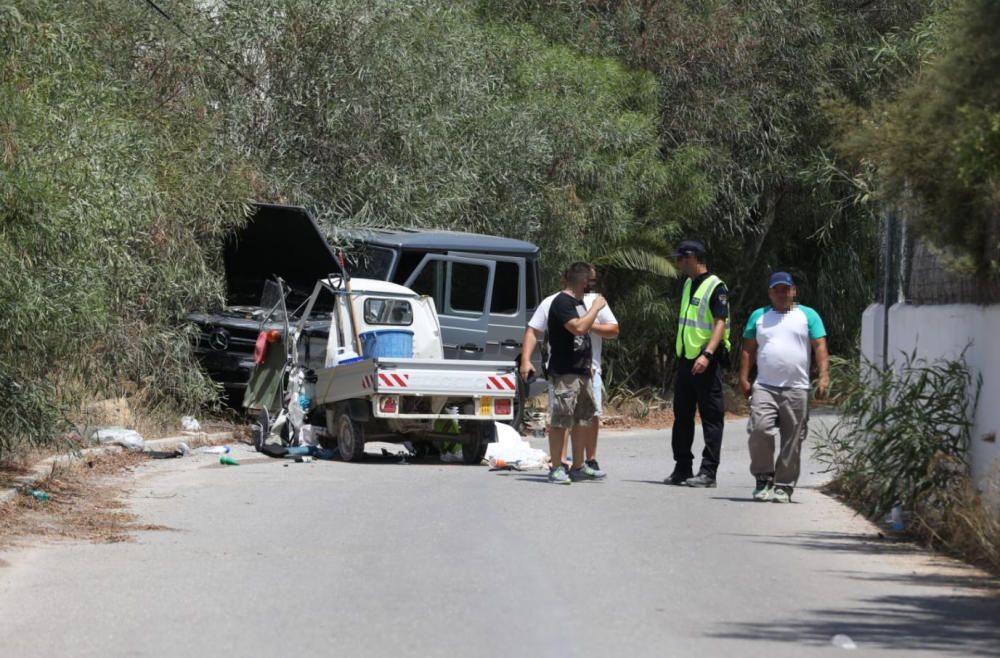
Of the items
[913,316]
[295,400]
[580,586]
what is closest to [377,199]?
[295,400]

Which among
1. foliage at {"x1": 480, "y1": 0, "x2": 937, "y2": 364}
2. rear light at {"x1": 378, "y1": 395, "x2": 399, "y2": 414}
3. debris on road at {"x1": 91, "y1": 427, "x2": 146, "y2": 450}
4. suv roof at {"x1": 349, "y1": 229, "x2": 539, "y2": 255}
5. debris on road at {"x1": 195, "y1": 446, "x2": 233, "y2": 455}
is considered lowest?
debris on road at {"x1": 195, "y1": 446, "x2": 233, "y2": 455}

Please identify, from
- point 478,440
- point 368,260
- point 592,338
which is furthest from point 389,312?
point 592,338

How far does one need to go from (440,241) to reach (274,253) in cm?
223

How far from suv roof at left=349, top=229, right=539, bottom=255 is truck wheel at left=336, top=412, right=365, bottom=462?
15.3ft

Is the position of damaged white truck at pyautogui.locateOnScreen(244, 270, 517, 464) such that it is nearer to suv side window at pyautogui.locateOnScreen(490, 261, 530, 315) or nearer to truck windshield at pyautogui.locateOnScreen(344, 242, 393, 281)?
truck windshield at pyautogui.locateOnScreen(344, 242, 393, 281)

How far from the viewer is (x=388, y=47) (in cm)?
2258

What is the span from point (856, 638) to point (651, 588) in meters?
1.55

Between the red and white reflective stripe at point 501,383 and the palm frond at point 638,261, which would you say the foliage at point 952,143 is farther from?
the palm frond at point 638,261

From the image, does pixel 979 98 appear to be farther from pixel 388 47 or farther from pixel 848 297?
pixel 848 297

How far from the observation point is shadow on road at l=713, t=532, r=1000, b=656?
726 cm

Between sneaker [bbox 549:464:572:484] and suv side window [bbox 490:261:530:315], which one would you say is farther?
suv side window [bbox 490:261:530:315]

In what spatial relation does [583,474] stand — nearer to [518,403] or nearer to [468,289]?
[518,403]

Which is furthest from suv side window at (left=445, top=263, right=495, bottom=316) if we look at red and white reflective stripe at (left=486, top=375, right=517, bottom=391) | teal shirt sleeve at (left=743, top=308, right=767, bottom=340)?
teal shirt sleeve at (left=743, top=308, right=767, bottom=340)


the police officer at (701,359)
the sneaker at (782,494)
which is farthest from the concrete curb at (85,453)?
the sneaker at (782,494)
